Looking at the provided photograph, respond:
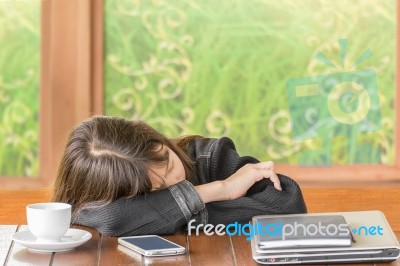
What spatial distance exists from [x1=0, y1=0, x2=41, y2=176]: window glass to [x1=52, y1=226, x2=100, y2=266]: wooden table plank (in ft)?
5.50

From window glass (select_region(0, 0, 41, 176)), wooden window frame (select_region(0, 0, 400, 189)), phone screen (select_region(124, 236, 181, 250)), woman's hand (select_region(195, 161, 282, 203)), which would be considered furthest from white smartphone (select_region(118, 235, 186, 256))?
window glass (select_region(0, 0, 41, 176))

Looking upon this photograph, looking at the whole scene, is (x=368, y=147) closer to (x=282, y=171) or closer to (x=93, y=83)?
(x=282, y=171)

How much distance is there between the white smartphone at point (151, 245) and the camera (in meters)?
1.64

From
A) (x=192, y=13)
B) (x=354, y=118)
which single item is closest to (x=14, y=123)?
(x=192, y=13)

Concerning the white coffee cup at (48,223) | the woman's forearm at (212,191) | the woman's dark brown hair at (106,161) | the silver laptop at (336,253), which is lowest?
the silver laptop at (336,253)

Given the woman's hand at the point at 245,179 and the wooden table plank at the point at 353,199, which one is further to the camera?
the wooden table plank at the point at 353,199

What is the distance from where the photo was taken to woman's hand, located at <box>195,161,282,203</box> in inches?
77.4

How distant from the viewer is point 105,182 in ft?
6.16

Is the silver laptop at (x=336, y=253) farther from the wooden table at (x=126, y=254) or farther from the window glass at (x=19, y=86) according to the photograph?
the window glass at (x=19, y=86)

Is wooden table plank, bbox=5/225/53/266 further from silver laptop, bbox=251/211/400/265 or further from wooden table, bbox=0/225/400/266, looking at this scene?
silver laptop, bbox=251/211/400/265

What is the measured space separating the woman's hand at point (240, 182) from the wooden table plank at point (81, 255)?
1.01 ft

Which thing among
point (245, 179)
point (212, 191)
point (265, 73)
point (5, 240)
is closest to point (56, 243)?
point (5, 240)

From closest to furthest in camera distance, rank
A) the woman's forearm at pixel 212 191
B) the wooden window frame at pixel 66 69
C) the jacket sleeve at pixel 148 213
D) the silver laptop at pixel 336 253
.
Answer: the silver laptop at pixel 336 253, the jacket sleeve at pixel 148 213, the woman's forearm at pixel 212 191, the wooden window frame at pixel 66 69

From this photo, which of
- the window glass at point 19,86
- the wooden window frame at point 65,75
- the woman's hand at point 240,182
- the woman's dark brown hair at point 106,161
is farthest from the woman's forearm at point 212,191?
the window glass at point 19,86
